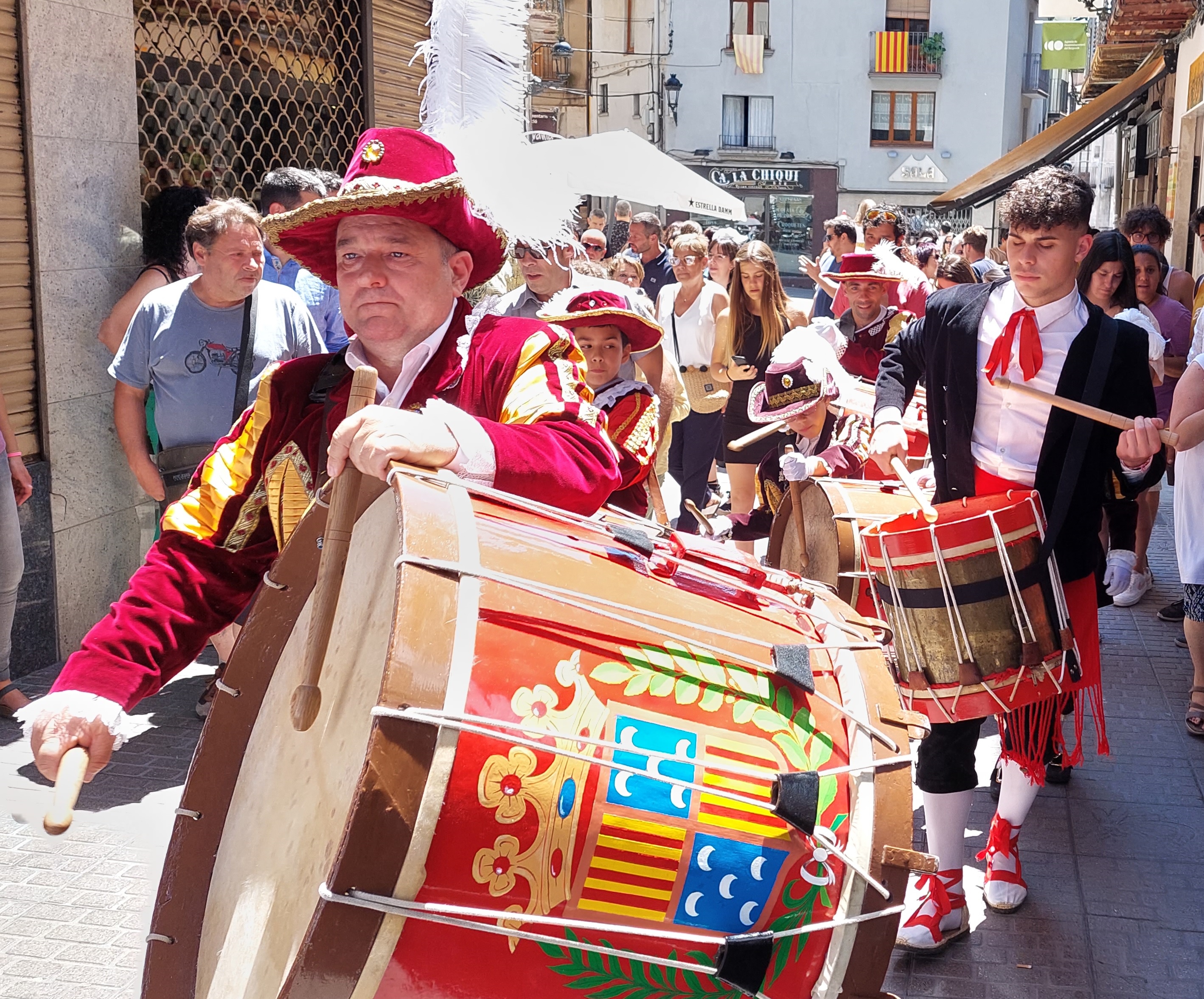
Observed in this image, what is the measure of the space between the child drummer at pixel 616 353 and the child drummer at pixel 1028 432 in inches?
38.1

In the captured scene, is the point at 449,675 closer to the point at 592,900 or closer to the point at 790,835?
the point at 592,900

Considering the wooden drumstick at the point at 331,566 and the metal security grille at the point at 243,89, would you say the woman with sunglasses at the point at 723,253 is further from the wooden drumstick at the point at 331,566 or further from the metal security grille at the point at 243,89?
the wooden drumstick at the point at 331,566

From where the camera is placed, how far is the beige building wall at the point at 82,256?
17.5 ft

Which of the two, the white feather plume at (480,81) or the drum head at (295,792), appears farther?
the white feather plume at (480,81)

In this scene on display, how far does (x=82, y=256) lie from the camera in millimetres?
5566

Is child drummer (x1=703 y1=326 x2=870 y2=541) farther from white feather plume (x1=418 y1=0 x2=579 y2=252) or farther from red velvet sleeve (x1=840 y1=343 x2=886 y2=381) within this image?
white feather plume (x1=418 y1=0 x2=579 y2=252)

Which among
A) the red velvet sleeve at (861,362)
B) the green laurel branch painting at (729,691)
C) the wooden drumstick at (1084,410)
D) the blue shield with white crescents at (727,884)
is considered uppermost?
the wooden drumstick at (1084,410)

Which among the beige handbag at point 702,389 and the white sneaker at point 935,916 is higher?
the beige handbag at point 702,389

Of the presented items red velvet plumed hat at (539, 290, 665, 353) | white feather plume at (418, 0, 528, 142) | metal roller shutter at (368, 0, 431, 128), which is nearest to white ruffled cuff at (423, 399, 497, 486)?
white feather plume at (418, 0, 528, 142)

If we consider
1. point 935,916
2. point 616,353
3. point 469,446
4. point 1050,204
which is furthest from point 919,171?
point 469,446

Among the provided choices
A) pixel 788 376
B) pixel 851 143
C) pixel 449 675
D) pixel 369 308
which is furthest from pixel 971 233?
pixel 851 143

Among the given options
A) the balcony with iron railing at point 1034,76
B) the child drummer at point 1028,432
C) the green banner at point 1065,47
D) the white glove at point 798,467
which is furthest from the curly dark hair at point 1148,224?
the balcony with iron railing at point 1034,76

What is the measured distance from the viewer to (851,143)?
40750 mm

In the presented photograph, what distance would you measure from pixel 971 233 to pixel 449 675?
1091cm
